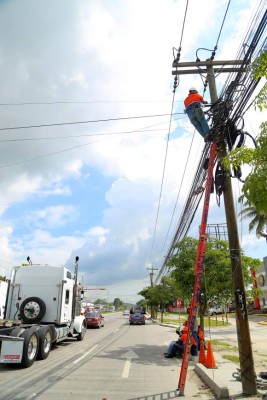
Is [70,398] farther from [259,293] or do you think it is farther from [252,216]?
[252,216]

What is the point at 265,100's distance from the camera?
5.13m

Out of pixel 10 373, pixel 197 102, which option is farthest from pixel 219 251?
pixel 10 373

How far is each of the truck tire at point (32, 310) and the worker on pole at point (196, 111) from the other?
9.12 metres

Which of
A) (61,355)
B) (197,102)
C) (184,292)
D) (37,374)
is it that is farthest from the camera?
(184,292)

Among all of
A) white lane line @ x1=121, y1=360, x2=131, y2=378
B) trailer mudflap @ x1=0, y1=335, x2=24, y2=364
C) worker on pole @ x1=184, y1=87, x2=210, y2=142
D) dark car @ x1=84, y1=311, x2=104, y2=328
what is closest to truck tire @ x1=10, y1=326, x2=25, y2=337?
trailer mudflap @ x1=0, y1=335, x2=24, y2=364

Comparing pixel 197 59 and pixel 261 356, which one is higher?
pixel 197 59

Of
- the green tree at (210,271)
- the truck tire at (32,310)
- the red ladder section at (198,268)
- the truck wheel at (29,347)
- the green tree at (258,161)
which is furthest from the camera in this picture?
the green tree at (210,271)

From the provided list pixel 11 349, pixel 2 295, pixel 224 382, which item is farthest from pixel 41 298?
pixel 224 382

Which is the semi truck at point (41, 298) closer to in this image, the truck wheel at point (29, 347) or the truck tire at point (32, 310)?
the truck tire at point (32, 310)

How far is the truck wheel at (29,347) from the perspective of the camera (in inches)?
419

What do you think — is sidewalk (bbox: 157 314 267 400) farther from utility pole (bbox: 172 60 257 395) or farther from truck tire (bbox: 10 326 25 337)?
truck tire (bbox: 10 326 25 337)

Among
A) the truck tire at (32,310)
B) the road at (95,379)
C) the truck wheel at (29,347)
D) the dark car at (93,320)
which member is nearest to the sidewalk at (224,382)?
the road at (95,379)

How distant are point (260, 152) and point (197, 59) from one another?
679 cm

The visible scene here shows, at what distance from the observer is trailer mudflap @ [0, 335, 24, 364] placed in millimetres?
10461
